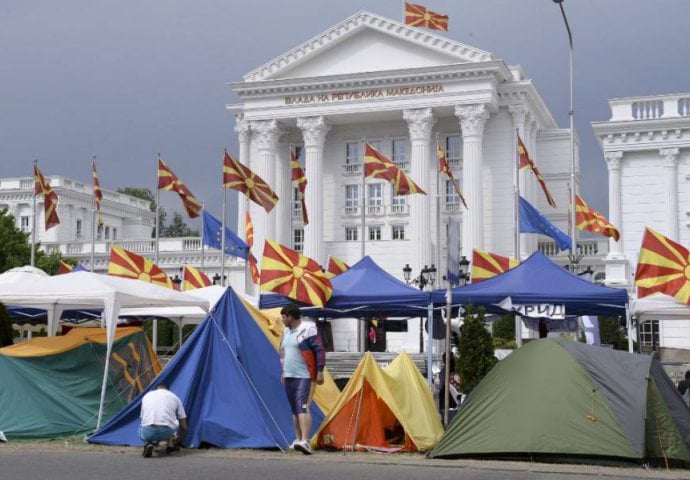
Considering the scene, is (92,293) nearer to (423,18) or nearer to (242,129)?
(423,18)

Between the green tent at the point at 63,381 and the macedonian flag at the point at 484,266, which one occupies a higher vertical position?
the macedonian flag at the point at 484,266

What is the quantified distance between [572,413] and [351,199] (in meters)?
52.0

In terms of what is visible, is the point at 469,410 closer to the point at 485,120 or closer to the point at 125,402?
the point at 125,402

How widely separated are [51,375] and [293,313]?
457 centimetres

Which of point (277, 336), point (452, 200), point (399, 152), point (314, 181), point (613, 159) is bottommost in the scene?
point (277, 336)

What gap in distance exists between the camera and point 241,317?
50.6 feet

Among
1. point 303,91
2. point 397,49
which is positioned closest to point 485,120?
point 397,49

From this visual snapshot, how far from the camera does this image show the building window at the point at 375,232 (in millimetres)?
63562

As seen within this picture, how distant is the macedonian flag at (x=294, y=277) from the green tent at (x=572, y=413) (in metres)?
4.80

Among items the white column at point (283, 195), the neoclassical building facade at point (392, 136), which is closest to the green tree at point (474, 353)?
the neoclassical building facade at point (392, 136)

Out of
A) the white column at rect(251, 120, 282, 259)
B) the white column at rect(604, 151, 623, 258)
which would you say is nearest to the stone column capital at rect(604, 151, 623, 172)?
the white column at rect(604, 151, 623, 258)

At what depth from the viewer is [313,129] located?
6216 cm

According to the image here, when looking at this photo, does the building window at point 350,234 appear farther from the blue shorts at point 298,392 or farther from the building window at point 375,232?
the blue shorts at point 298,392

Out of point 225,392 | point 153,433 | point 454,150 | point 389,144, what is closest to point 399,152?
point 389,144
